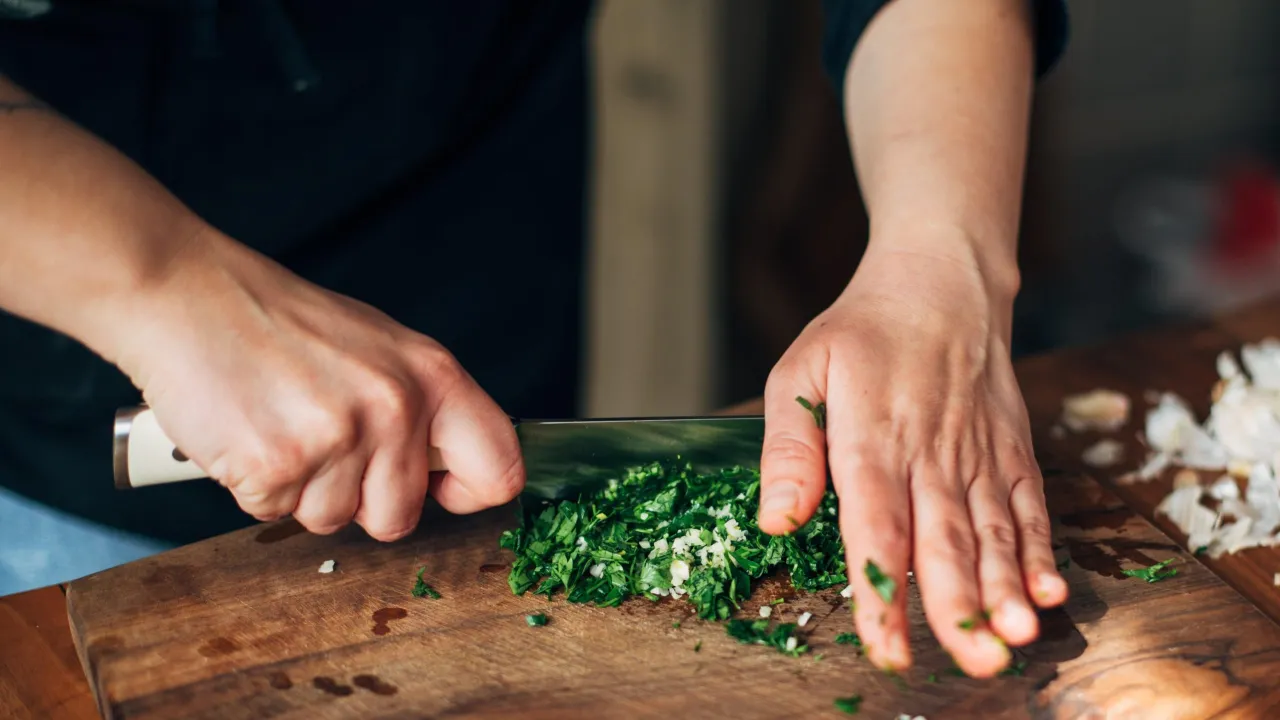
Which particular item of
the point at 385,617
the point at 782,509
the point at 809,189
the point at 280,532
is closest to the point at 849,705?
the point at 782,509

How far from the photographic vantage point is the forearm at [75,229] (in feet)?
3.48

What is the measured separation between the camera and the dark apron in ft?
4.75

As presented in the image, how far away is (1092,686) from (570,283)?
1.15 meters

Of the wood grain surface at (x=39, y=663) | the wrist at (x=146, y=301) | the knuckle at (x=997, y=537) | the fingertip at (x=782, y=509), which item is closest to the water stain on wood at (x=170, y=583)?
the wood grain surface at (x=39, y=663)

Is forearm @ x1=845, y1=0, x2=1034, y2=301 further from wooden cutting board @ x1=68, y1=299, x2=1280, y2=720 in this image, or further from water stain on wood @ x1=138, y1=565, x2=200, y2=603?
water stain on wood @ x1=138, y1=565, x2=200, y2=603

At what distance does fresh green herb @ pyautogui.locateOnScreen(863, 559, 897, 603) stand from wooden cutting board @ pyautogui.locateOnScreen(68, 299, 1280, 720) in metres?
0.15

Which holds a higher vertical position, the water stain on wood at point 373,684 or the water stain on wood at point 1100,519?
the water stain on wood at point 1100,519

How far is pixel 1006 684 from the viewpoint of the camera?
47.1 inches

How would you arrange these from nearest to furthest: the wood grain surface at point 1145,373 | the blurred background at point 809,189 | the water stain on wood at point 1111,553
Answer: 1. the water stain on wood at point 1111,553
2. the wood grain surface at point 1145,373
3. the blurred background at point 809,189

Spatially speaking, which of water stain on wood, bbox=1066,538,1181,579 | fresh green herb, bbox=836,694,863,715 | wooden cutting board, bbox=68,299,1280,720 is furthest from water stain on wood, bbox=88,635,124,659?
water stain on wood, bbox=1066,538,1181,579

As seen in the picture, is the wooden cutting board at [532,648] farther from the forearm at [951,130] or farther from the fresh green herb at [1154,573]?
the forearm at [951,130]

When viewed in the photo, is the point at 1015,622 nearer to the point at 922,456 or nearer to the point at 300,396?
the point at 922,456

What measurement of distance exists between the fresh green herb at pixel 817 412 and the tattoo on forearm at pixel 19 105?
0.89 meters

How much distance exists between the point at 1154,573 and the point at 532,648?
78cm
